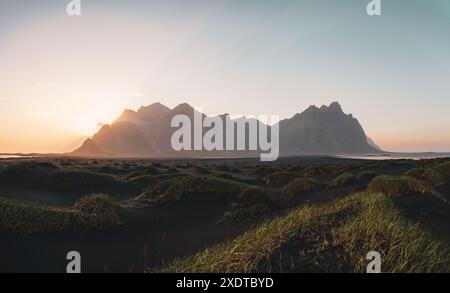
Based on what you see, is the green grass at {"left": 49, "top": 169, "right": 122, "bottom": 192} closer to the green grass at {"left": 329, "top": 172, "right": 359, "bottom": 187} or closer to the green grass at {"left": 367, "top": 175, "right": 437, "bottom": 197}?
the green grass at {"left": 329, "top": 172, "right": 359, "bottom": 187}

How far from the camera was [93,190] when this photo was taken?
25.7 metres

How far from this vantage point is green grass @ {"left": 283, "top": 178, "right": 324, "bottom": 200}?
2397 cm

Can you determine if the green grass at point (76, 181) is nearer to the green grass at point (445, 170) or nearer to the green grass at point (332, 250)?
the green grass at point (332, 250)

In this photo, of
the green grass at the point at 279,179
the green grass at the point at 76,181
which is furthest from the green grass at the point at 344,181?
the green grass at the point at 76,181

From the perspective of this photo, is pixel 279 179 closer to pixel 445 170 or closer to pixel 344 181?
pixel 344 181

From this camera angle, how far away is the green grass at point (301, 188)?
78.6 ft

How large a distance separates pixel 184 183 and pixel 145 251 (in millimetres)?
9758

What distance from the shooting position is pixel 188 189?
21219mm

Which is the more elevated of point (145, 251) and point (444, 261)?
point (444, 261)

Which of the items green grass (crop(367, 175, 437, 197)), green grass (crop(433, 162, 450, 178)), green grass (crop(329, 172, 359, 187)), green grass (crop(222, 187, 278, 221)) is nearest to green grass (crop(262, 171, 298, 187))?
green grass (crop(329, 172, 359, 187))

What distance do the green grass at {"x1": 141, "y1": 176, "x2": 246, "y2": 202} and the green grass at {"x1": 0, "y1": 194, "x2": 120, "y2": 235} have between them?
512 centimetres

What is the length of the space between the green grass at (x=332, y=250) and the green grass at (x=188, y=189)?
33.7 ft
